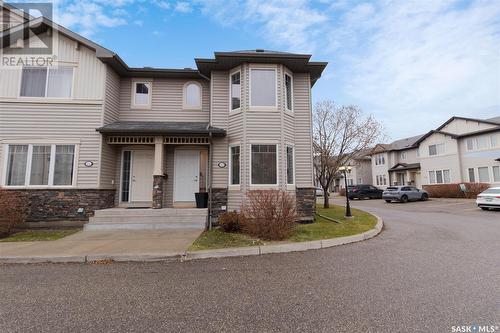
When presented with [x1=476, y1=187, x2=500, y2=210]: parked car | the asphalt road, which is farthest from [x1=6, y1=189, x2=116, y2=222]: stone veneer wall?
[x1=476, y1=187, x2=500, y2=210]: parked car

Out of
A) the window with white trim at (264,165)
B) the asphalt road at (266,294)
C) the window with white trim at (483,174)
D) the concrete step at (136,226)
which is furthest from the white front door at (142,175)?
the window with white trim at (483,174)

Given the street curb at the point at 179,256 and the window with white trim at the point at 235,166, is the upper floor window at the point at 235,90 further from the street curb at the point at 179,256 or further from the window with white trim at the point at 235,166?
the street curb at the point at 179,256

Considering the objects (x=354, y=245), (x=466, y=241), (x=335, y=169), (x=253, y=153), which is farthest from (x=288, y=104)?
(x=335, y=169)

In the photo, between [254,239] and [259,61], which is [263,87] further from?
[254,239]

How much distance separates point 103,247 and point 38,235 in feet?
11.7

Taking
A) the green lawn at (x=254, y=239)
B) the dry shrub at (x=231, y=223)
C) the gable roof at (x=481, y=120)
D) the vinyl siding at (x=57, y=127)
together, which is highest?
the gable roof at (x=481, y=120)

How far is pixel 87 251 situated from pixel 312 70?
1080 cm

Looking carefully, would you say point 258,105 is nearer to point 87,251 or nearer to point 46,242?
point 87,251

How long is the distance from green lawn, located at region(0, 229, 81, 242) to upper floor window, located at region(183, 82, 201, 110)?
7040mm

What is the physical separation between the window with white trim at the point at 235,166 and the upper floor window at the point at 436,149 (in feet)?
89.0

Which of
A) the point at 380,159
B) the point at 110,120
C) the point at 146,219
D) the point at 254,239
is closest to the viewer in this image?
the point at 254,239

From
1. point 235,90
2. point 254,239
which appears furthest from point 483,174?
point 254,239

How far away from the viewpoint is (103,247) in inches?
265

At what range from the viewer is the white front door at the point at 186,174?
11672 mm
